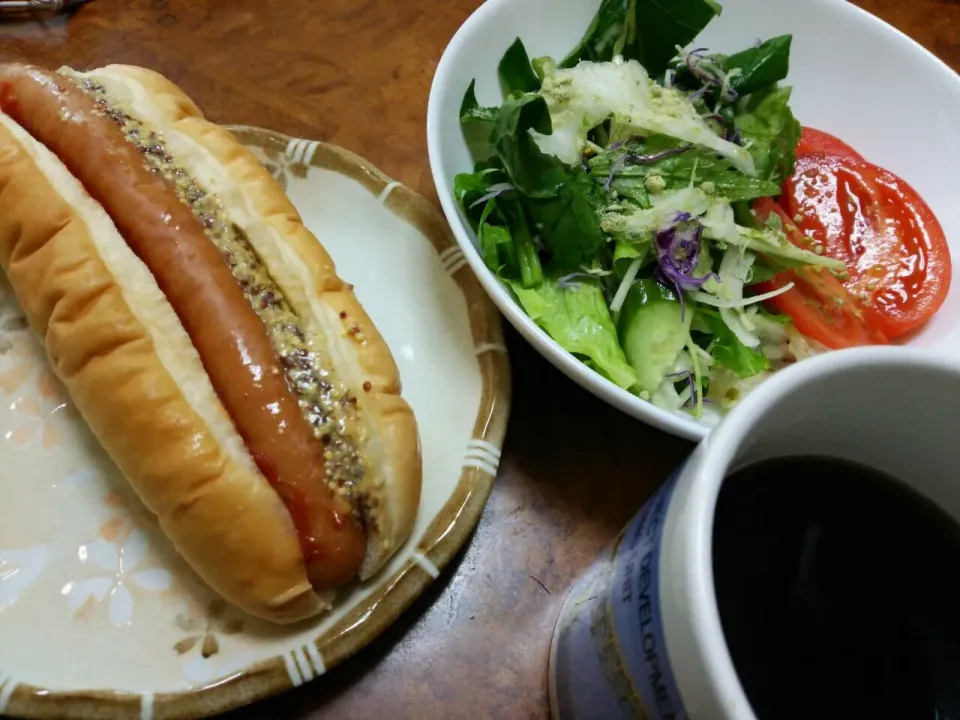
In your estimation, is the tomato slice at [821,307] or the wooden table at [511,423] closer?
the wooden table at [511,423]

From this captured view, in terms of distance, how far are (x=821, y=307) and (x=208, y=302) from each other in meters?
1.14

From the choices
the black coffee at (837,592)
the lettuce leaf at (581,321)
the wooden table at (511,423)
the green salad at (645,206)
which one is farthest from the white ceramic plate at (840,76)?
the black coffee at (837,592)

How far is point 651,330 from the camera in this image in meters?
1.41

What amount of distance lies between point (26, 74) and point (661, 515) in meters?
1.45

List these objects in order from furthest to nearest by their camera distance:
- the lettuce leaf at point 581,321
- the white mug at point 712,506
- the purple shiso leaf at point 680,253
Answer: the purple shiso leaf at point 680,253 → the lettuce leaf at point 581,321 → the white mug at point 712,506

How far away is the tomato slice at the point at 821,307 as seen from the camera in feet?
4.69

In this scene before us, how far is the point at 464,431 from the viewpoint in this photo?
1.35 metres

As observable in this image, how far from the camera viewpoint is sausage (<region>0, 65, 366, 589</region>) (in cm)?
116

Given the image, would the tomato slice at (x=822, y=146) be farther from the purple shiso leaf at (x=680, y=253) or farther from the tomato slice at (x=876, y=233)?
the purple shiso leaf at (x=680, y=253)

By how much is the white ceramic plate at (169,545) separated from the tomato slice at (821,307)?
0.58 metres

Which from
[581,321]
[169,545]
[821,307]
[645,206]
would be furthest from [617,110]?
[169,545]

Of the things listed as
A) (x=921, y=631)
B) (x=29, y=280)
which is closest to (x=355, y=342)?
(x=29, y=280)

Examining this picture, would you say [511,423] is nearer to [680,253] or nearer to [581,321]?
[581,321]

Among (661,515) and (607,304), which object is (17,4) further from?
(661,515)
